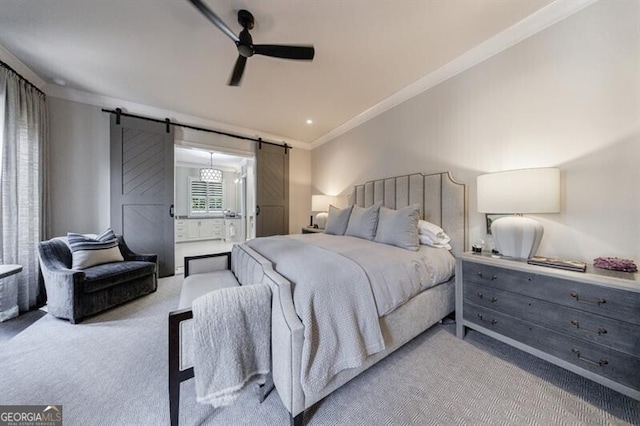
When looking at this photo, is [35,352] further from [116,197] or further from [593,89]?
[593,89]

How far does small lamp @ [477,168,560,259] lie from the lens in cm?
155

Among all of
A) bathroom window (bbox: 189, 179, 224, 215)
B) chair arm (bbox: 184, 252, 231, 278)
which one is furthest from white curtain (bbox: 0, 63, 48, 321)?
bathroom window (bbox: 189, 179, 224, 215)

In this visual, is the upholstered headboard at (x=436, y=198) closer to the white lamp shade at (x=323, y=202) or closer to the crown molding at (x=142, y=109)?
the white lamp shade at (x=323, y=202)

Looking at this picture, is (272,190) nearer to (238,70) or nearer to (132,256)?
(132,256)

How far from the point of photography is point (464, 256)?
1890mm

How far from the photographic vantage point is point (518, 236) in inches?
66.2

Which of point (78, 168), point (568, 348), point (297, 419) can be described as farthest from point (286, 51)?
point (78, 168)

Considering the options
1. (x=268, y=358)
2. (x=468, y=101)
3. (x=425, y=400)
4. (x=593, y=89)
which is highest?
(x=468, y=101)

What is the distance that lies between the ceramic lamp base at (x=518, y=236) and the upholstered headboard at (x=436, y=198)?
536 mm

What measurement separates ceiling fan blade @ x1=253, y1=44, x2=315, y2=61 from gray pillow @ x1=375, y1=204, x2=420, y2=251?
67.4 inches

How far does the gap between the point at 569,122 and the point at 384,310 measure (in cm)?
208

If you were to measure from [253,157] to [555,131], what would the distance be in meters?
4.34

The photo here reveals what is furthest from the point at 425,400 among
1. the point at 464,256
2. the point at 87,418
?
the point at 87,418

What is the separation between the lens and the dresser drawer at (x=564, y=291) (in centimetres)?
116
